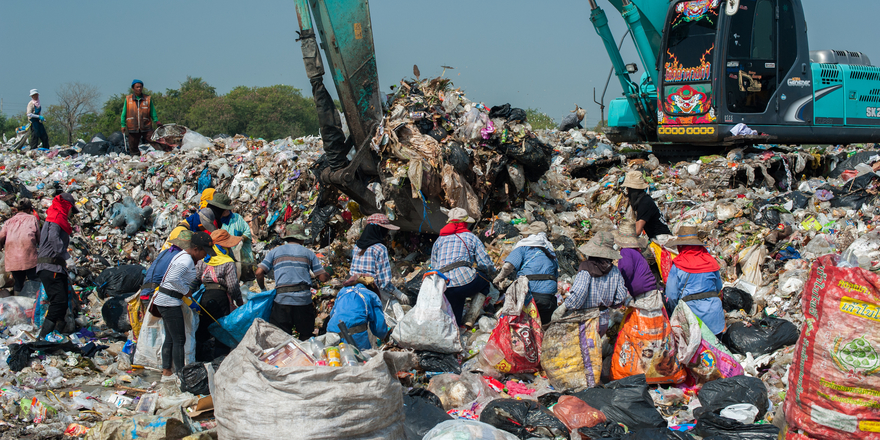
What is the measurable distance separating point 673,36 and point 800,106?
2.11m

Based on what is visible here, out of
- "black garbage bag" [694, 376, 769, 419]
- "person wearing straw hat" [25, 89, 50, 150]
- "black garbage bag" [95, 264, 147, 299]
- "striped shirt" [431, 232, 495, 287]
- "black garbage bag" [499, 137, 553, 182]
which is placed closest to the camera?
"black garbage bag" [694, 376, 769, 419]

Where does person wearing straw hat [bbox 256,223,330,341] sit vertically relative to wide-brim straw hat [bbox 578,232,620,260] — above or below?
below

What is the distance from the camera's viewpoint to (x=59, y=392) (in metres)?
4.21

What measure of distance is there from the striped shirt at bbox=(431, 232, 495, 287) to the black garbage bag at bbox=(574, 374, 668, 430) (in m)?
1.67

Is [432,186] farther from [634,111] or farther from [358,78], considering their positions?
[634,111]

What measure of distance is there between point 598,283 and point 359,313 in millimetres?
1823

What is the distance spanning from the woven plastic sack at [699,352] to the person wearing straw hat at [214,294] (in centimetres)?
358

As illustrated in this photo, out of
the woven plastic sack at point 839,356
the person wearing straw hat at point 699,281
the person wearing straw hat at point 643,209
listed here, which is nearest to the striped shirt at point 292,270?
the person wearing straw hat at point 699,281

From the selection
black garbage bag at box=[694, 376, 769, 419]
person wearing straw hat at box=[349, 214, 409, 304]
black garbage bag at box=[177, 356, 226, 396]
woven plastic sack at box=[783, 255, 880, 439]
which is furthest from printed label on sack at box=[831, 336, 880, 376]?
black garbage bag at box=[177, 356, 226, 396]

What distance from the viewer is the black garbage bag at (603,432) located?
3201mm

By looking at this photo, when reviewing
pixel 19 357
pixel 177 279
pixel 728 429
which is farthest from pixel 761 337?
pixel 19 357

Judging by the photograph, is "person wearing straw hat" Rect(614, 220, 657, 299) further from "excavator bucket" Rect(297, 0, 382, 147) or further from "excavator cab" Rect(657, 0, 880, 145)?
"excavator cab" Rect(657, 0, 880, 145)

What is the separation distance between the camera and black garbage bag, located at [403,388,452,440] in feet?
10.4

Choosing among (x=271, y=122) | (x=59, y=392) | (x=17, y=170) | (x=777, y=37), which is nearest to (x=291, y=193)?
(x=59, y=392)
